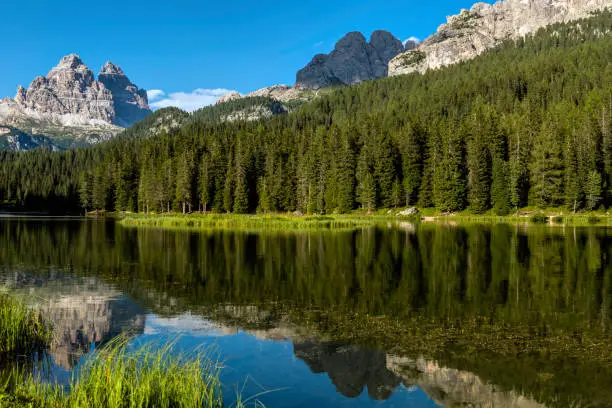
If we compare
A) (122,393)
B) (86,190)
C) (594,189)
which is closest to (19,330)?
(122,393)

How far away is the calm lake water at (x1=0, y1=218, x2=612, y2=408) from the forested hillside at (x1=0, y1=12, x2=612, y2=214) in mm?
73151

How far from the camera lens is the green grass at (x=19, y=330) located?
12656 millimetres

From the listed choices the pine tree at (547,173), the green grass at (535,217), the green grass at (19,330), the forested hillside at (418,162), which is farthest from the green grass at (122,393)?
the pine tree at (547,173)

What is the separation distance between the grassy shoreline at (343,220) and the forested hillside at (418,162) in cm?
321

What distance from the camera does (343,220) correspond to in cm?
8000

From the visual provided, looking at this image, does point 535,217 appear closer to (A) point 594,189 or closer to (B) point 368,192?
(A) point 594,189

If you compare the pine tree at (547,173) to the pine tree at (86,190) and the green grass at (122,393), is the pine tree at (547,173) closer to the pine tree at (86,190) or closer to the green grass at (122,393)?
the green grass at (122,393)

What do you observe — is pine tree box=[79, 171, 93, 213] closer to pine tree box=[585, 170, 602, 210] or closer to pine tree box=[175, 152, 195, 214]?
pine tree box=[175, 152, 195, 214]

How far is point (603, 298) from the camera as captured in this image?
19812mm

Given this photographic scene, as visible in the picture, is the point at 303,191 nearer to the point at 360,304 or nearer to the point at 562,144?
the point at 562,144

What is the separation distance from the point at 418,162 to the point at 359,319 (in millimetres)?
106961

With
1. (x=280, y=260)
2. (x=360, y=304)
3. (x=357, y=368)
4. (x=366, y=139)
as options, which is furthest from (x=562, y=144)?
(x=357, y=368)

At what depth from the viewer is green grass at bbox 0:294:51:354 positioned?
12656 millimetres

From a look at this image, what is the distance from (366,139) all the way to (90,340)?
116 metres
